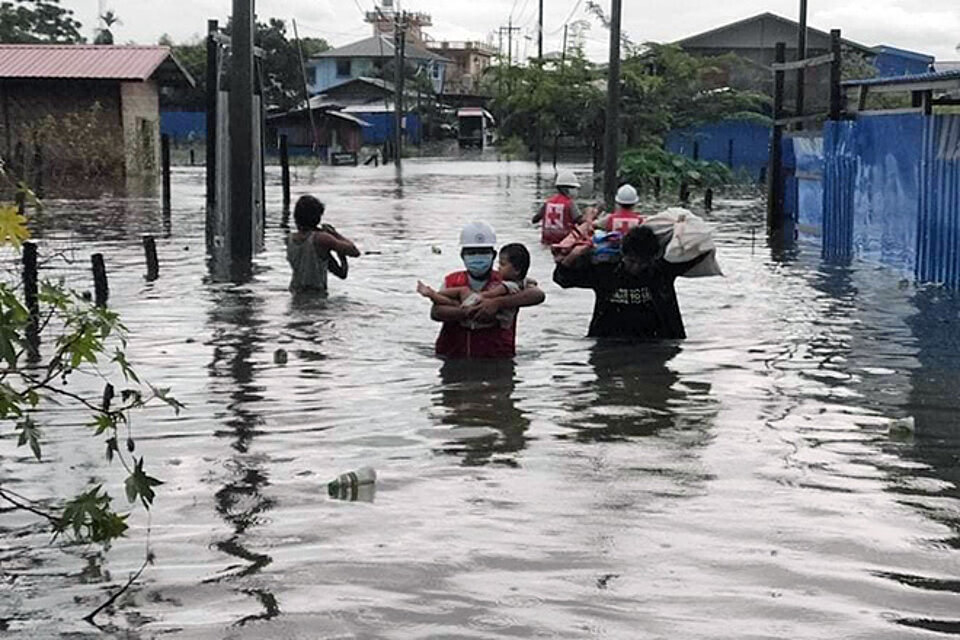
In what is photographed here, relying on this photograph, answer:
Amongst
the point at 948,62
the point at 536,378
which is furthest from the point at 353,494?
the point at 948,62

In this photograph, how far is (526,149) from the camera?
74.9 meters

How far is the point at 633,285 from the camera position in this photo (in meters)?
11.8

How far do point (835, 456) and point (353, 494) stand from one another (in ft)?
9.11

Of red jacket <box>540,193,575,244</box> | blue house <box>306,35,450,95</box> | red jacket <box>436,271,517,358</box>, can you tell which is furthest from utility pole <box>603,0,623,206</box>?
blue house <box>306,35,450,95</box>

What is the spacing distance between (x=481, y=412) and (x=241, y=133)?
958 cm

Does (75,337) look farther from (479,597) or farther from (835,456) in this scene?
(835,456)

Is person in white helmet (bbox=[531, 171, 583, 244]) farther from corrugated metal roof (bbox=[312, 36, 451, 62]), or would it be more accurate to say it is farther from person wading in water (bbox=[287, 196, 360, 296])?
corrugated metal roof (bbox=[312, 36, 451, 62])

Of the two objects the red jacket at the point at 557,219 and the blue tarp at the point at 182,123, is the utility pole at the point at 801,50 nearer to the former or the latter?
the red jacket at the point at 557,219

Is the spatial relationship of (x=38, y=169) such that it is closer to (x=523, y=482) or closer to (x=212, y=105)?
(x=212, y=105)

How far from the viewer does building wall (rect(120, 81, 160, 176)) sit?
43.8m

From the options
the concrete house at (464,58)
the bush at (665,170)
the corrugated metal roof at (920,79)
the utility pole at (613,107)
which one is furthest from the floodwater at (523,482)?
the concrete house at (464,58)

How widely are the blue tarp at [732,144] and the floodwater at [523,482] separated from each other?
140 ft

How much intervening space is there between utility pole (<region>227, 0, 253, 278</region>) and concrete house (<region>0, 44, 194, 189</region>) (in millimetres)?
23880

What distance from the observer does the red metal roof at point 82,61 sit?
4253cm
